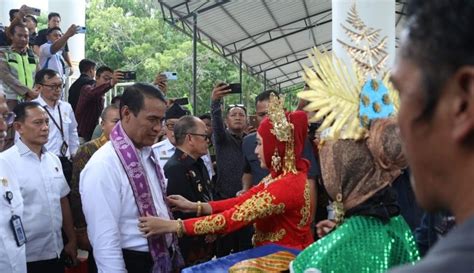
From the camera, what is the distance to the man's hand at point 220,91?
17.7ft

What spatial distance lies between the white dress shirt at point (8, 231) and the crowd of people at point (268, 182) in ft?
0.03

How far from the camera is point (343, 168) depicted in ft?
7.95

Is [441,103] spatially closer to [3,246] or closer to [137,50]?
[3,246]

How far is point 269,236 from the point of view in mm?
3516

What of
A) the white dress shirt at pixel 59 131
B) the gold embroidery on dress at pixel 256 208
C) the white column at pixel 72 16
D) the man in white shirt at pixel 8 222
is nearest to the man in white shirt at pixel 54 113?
the white dress shirt at pixel 59 131

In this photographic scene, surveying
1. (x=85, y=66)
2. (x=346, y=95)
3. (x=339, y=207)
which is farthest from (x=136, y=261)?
(x=85, y=66)

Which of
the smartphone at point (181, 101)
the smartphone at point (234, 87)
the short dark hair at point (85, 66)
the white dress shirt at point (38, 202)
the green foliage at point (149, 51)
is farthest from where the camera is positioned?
the green foliage at point (149, 51)

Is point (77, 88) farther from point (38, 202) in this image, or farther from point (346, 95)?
point (346, 95)

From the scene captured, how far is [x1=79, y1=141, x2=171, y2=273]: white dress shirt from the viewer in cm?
309

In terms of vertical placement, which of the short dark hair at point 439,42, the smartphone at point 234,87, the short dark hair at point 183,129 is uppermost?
the smartphone at point 234,87

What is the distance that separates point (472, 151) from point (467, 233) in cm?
13

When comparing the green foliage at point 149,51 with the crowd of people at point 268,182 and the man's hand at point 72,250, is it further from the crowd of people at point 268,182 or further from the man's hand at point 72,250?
the man's hand at point 72,250

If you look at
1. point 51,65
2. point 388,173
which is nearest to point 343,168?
point 388,173

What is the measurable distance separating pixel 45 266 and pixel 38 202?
0.42 metres
